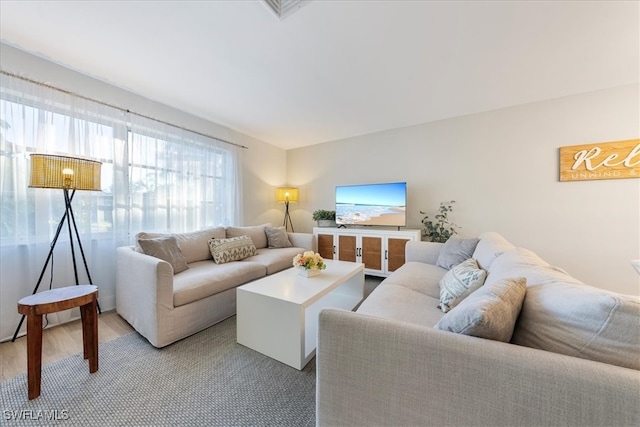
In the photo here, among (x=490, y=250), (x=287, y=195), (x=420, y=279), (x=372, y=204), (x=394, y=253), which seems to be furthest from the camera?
(x=287, y=195)

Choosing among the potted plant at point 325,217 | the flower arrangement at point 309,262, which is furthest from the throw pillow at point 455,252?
the potted plant at point 325,217

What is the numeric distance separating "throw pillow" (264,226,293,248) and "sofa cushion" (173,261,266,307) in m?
0.93

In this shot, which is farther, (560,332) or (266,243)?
(266,243)

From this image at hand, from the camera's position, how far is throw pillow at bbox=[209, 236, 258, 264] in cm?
273

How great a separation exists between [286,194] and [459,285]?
→ 11.7 feet

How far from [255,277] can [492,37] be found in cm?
302

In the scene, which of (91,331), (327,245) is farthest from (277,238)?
(91,331)

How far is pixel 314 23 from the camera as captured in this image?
1.64 metres

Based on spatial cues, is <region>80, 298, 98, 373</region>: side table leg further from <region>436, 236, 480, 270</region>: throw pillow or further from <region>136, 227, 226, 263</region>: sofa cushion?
<region>436, 236, 480, 270</region>: throw pillow

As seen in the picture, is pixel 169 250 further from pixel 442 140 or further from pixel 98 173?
pixel 442 140

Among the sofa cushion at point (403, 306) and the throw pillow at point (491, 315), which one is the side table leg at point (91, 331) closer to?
the sofa cushion at point (403, 306)

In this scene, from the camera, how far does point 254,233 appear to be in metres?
3.51

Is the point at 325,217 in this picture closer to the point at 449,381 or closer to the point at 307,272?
the point at 307,272

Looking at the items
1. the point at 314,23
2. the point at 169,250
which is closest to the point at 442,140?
the point at 314,23
